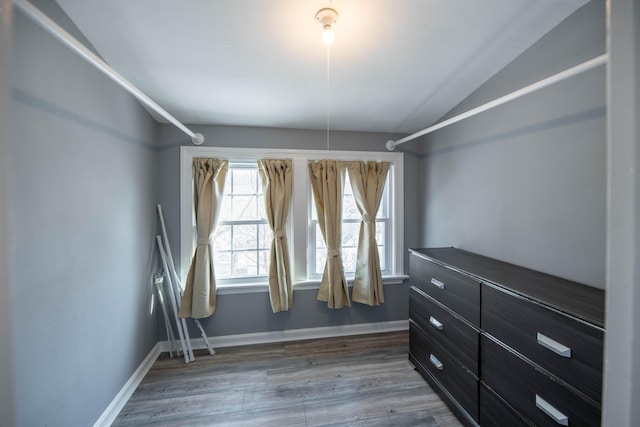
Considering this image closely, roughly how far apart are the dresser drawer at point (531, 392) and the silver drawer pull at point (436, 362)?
39 centimetres

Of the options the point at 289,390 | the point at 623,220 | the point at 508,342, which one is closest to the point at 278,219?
the point at 289,390

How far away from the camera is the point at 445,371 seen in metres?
1.75

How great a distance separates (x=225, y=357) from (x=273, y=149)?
2066mm

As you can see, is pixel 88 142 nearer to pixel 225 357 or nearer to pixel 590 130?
pixel 225 357

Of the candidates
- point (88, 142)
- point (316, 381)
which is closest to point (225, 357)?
point (316, 381)

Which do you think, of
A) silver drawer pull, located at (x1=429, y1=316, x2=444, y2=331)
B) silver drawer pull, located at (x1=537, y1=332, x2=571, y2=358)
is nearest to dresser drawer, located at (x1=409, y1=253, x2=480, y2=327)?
silver drawer pull, located at (x1=429, y1=316, x2=444, y2=331)

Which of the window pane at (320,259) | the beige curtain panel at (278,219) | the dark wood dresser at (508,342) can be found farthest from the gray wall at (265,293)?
the dark wood dresser at (508,342)

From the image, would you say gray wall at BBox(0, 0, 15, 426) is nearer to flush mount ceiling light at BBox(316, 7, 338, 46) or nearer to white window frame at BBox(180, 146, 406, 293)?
flush mount ceiling light at BBox(316, 7, 338, 46)

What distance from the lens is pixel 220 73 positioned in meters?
1.76

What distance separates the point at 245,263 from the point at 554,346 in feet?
7.85

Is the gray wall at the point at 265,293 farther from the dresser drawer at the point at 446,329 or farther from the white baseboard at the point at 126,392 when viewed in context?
the dresser drawer at the point at 446,329

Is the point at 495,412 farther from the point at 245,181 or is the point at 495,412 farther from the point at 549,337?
the point at 245,181

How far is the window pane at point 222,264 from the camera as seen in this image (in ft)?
8.45

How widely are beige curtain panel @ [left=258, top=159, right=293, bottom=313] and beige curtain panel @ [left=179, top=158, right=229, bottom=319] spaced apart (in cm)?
44
